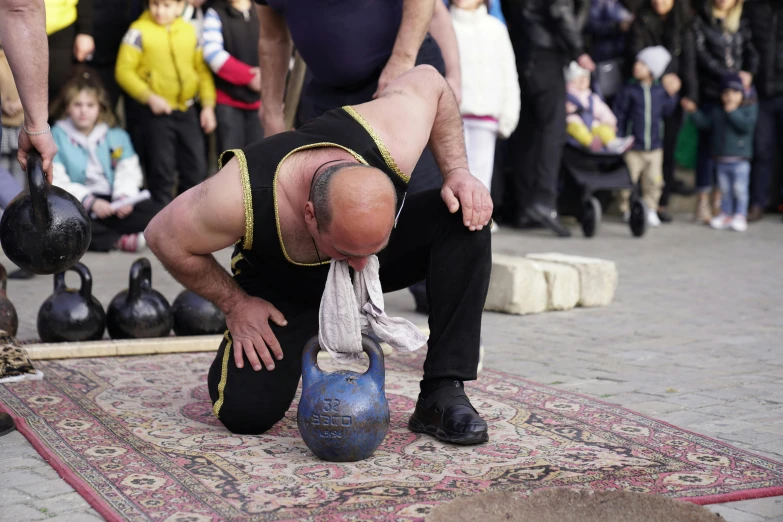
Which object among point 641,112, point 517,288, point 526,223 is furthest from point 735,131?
point 517,288

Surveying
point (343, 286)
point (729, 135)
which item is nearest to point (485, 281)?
point (343, 286)

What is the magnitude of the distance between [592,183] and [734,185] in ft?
5.85

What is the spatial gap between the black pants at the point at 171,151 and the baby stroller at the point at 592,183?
11.3ft

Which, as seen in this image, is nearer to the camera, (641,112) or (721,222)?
(641,112)

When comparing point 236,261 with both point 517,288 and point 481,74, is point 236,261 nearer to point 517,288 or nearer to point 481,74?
point 517,288

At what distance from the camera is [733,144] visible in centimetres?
1017

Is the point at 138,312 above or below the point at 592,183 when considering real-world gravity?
below

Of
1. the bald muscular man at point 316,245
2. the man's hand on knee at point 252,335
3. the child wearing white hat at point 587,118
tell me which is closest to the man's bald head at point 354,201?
the bald muscular man at point 316,245

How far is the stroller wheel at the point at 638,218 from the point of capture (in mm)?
9469

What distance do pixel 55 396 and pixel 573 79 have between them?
22.6 feet

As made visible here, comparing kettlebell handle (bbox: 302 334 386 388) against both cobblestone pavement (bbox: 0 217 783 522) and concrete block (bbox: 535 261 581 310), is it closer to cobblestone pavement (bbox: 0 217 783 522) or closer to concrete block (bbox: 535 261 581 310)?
cobblestone pavement (bbox: 0 217 783 522)

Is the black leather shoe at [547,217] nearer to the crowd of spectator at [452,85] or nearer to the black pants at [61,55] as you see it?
the crowd of spectator at [452,85]

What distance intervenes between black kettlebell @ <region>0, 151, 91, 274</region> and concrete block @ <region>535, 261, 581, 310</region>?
332 cm

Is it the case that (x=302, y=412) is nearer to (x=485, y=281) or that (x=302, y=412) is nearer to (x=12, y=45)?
(x=485, y=281)
